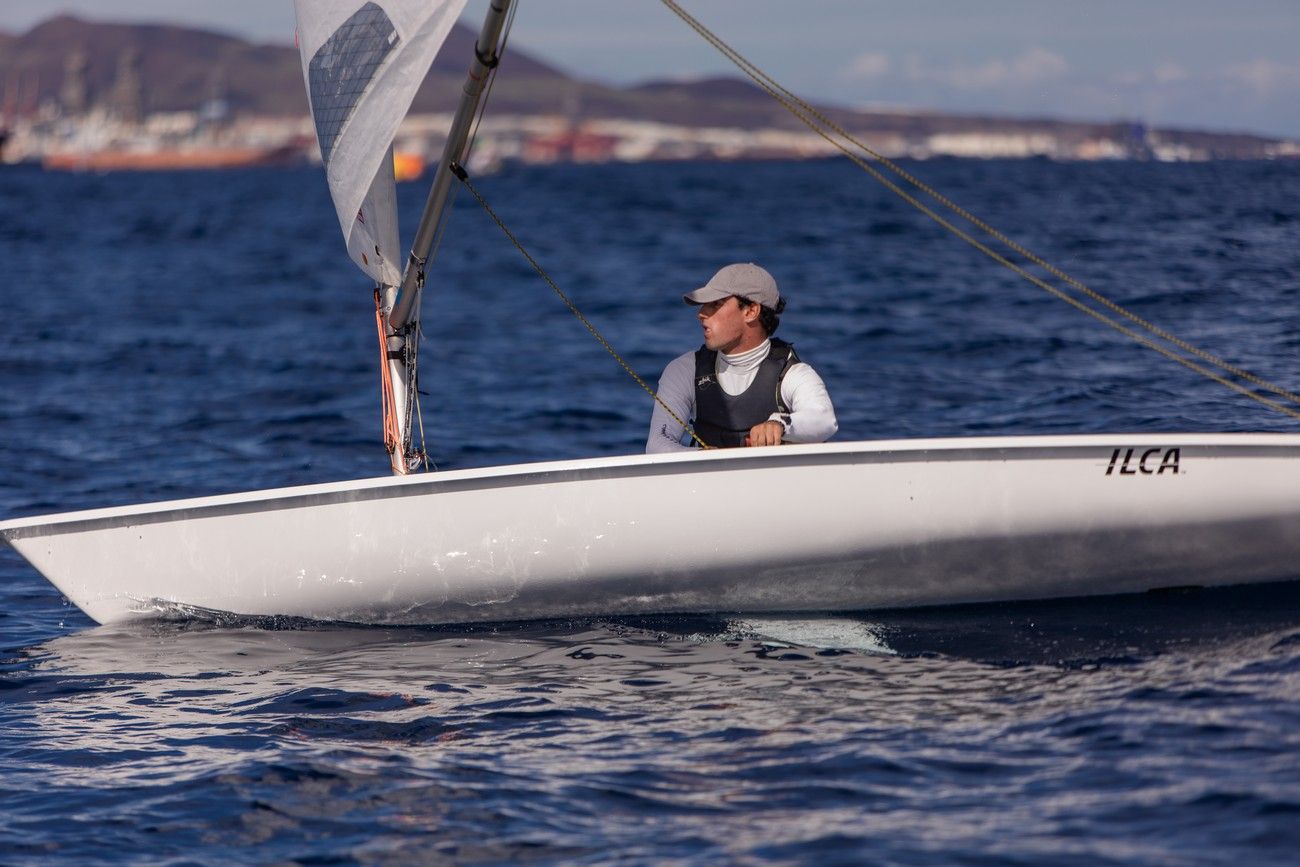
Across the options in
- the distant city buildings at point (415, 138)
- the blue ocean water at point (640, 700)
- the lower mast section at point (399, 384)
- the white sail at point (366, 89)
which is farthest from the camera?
Result: the distant city buildings at point (415, 138)

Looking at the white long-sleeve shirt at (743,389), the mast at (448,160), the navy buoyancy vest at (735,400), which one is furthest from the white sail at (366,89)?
the navy buoyancy vest at (735,400)

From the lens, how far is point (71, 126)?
7082 inches

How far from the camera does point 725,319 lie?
5.79 m

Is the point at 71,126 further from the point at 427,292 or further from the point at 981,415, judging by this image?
the point at 981,415

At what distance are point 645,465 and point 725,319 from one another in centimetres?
76

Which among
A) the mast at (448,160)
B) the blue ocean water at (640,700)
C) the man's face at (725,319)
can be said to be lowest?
the blue ocean water at (640,700)

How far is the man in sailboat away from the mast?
107 centimetres

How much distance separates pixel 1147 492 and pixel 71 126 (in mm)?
191838

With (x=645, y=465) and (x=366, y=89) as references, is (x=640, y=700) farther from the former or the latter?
(x=366, y=89)

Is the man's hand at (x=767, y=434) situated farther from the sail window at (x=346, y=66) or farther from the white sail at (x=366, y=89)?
the sail window at (x=346, y=66)

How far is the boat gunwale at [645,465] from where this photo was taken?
16.9 feet

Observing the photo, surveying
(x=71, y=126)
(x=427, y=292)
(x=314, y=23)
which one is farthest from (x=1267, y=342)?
(x=71, y=126)

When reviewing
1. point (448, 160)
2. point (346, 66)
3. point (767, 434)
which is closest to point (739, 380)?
point (767, 434)

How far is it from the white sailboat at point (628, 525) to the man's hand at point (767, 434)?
17 cm
